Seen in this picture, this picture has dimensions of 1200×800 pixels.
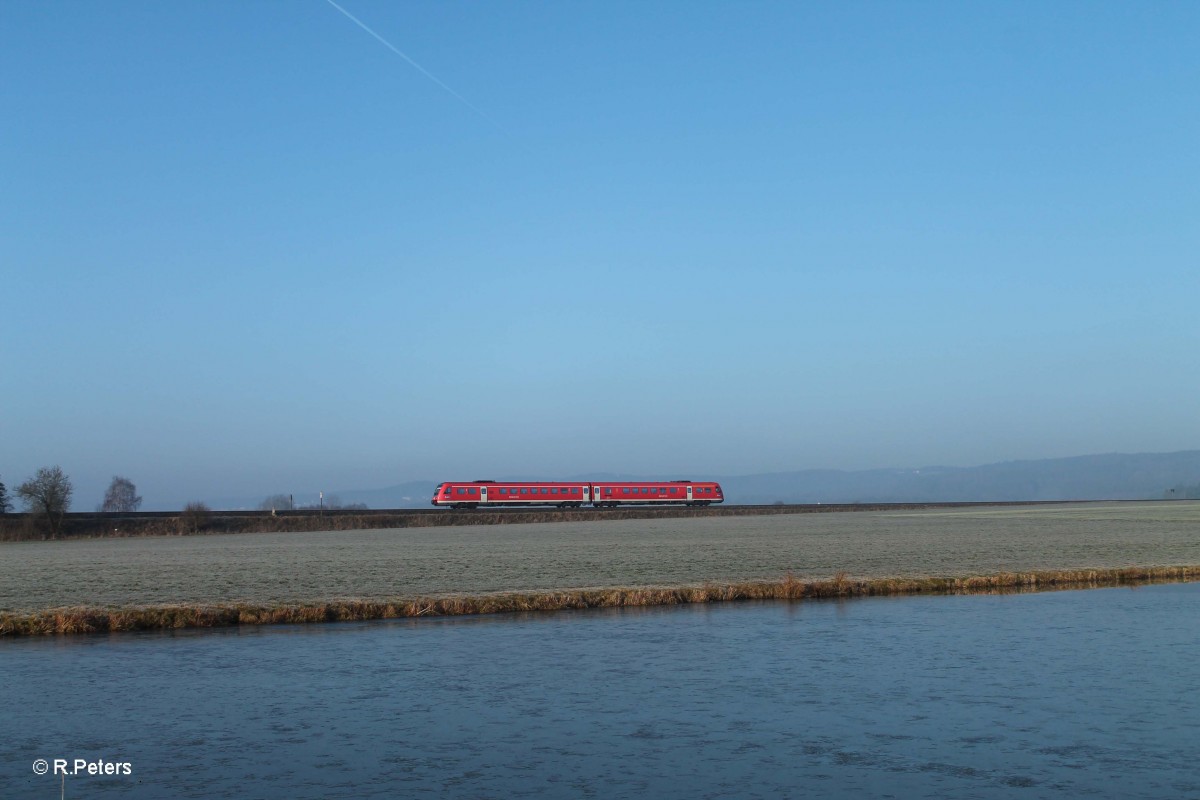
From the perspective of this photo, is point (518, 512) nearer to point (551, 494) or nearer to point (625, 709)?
point (551, 494)

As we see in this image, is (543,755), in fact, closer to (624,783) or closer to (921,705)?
(624,783)

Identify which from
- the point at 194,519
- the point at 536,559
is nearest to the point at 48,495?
the point at 194,519

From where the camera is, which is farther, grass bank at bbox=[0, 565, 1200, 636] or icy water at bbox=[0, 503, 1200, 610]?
icy water at bbox=[0, 503, 1200, 610]

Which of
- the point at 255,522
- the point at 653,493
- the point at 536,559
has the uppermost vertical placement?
the point at 653,493

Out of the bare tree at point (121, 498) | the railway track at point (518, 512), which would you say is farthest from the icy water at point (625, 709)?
the bare tree at point (121, 498)

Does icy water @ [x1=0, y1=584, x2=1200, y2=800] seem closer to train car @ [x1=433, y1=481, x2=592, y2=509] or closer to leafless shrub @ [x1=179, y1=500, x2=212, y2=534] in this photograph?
leafless shrub @ [x1=179, y1=500, x2=212, y2=534]

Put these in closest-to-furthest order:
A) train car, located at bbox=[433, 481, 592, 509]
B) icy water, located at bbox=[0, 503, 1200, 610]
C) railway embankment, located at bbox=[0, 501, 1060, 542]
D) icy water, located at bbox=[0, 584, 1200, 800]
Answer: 1. icy water, located at bbox=[0, 584, 1200, 800]
2. icy water, located at bbox=[0, 503, 1200, 610]
3. railway embankment, located at bbox=[0, 501, 1060, 542]
4. train car, located at bbox=[433, 481, 592, 509]

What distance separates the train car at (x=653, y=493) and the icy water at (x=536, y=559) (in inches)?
1408

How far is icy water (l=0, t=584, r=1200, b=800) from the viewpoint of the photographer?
10484mm

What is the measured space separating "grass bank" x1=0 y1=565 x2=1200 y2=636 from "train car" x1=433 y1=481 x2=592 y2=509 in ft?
218

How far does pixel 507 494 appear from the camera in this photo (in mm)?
91562

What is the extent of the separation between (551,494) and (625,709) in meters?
79.3

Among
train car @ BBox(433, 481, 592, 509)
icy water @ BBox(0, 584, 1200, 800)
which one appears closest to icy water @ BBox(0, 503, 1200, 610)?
icy water @ BBox(0, 584, 1200, 800)

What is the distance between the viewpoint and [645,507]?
96688mm
